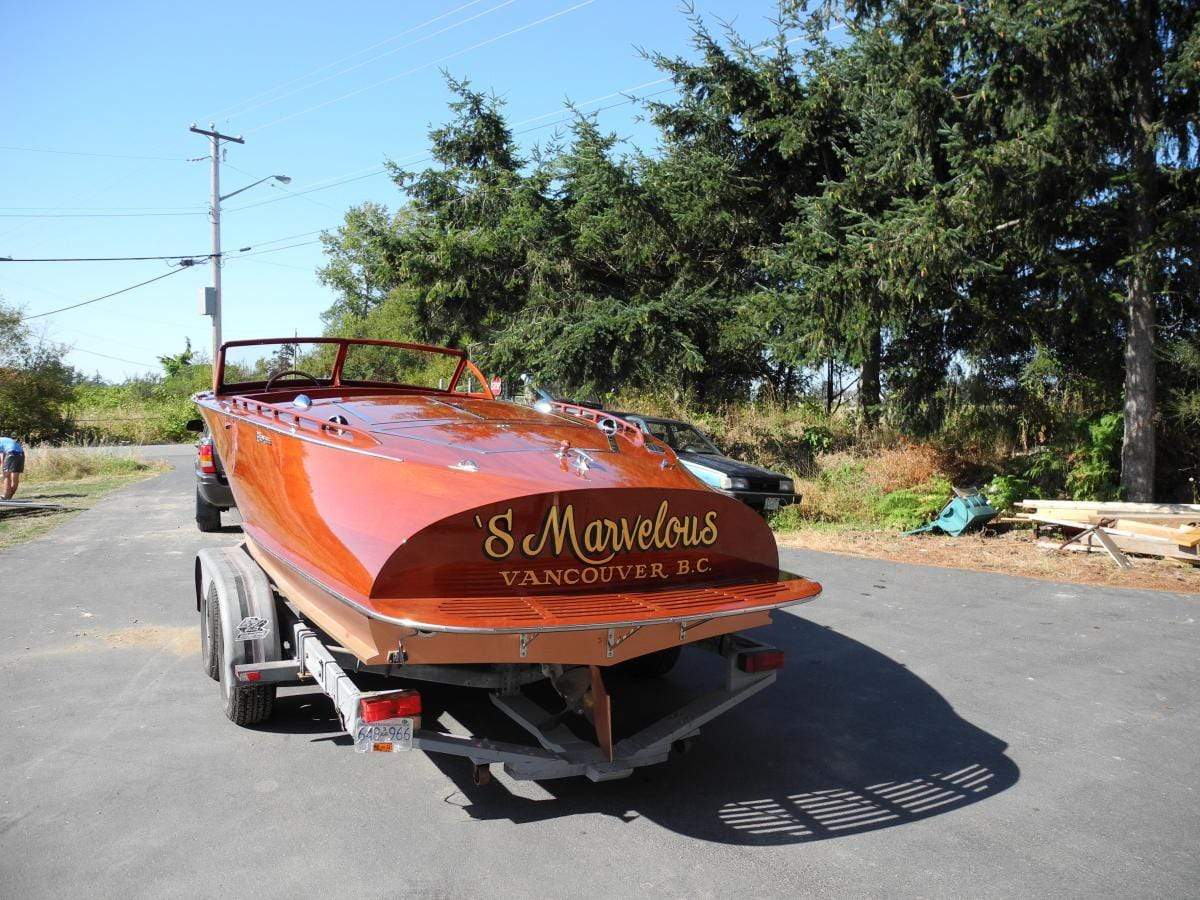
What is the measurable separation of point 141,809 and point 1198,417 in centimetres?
1201

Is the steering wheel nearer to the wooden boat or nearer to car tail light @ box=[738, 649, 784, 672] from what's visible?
the wooden boat

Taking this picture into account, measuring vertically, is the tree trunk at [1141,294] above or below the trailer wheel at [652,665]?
above

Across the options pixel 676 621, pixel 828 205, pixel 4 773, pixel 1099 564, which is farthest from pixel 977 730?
pixel 828 205

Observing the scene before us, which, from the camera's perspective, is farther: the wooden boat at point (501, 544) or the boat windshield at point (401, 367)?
the boat windshield at point (401, 367)

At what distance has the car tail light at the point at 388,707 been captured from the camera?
3250mm

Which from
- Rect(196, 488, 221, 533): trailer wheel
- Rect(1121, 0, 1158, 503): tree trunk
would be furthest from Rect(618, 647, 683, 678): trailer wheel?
Rect(1121, 0, 1158, 503): tree trunk

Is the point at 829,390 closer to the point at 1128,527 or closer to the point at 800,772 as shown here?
the point at 1128,527

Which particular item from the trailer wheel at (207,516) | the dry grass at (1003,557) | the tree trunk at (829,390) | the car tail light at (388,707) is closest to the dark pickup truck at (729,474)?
the dry grass at (1003,557)

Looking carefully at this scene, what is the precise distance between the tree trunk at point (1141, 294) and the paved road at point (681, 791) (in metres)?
5.36

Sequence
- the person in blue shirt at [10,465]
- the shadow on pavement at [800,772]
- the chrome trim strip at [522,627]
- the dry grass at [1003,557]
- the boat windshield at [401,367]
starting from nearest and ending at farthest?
the chrome trim strip at [522,627] < the shadow on pavement at [800,772] < the boat windshield at [401,367] < the dry grass at [1003,557] < the person in blue shirt at [10,465]

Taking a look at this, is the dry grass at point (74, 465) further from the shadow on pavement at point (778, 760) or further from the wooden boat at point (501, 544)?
the wooden boat at point (501, 544)

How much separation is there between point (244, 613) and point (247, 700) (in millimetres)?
451

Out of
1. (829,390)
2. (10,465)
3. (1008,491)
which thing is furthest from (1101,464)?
(10,465)

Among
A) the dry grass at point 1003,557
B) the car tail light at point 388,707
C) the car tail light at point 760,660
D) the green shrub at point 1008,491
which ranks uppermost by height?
the green shrub at point 1008,491
